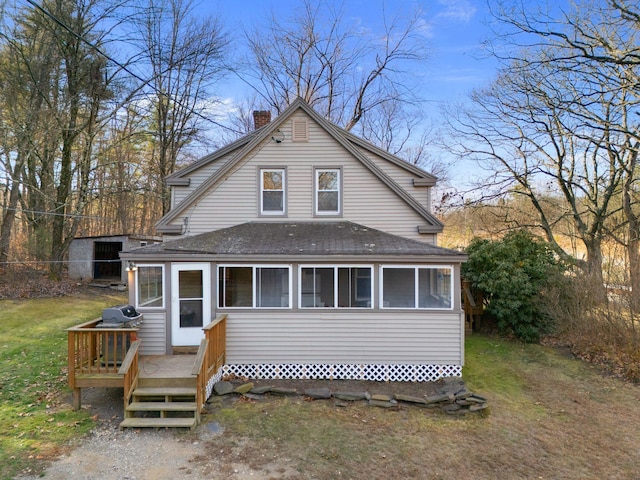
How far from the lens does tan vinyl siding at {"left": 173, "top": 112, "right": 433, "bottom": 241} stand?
10.5 metres

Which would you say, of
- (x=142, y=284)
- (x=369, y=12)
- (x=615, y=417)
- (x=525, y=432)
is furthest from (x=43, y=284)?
(x=369, y=12)

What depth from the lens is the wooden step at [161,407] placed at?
20.9 ft

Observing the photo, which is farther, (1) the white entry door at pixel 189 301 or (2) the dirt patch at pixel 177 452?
(1) the white entry door at pixel 189 301

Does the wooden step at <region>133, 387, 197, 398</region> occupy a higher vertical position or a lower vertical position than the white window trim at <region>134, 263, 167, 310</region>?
lower

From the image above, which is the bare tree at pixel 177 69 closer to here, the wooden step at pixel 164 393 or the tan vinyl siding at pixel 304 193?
the tan vinyl siding at pixel 304 193

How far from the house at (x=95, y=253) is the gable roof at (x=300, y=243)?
11.0 meters

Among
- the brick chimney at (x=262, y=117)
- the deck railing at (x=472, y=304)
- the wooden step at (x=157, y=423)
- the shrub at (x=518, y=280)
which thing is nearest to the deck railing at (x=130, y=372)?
the wooden step at (x=157, y=423)

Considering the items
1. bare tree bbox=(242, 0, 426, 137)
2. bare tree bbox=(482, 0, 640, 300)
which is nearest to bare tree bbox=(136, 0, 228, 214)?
bare tree bbox=(242, 0, 426, 137)

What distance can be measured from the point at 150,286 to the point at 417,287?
20.3ft

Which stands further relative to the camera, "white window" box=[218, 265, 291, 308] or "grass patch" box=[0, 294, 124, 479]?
"white window" box=[218, 265, 291, 308]

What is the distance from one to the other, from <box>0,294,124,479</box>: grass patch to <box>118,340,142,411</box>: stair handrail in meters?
0.73

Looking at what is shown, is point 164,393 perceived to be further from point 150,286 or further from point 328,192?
point 328,192

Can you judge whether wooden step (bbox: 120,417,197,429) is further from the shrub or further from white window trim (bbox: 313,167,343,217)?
the shrub

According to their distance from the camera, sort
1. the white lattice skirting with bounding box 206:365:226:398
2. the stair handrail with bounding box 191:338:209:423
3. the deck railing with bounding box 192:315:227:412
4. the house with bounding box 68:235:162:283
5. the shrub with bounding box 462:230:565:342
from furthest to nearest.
→ 1. the house with bounding box 68:235:162:283
2. the shrub with bounding box 462:230:565:342
3. the white lattice skirting with bounding box 206:365:226:398
4. the deck railing with bounding box 192:315:227:412
5. the stair handrail with bounding box 191:338:209:423
